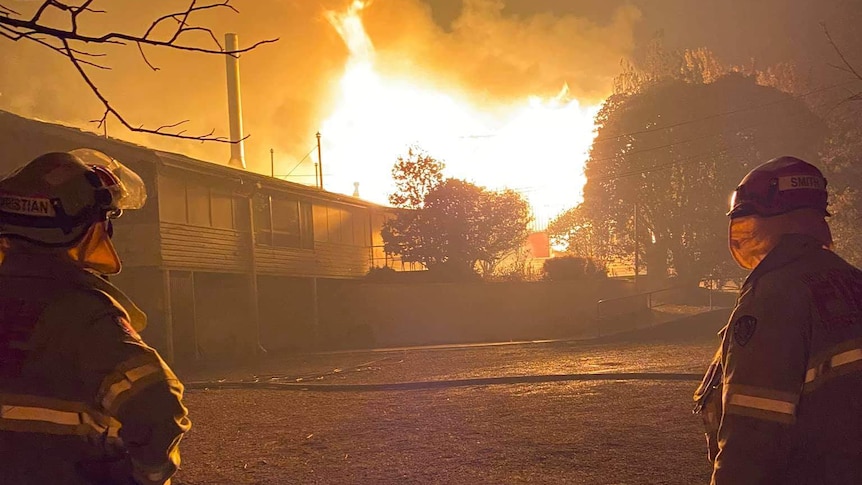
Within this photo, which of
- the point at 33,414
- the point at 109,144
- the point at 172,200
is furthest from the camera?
the point at 172,200

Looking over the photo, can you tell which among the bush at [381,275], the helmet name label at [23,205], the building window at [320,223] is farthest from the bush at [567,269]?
the helmet name label at [23,205]

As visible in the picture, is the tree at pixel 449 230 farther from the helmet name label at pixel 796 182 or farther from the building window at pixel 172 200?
the helmet name label at pixel 796 182

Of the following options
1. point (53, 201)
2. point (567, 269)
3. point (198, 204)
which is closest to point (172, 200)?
point (198, 204)

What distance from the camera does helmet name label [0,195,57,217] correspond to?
207 centimetres

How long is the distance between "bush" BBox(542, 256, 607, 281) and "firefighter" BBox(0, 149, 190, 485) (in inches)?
1170

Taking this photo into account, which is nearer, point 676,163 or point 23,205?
point 23,205

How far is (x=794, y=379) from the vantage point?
1966 millimetres

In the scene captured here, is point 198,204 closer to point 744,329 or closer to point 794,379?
point 744,329

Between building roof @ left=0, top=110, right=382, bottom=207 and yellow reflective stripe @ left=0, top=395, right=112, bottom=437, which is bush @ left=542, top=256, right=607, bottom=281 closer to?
building roof @ left=0, top=110, right=382, bottom=207

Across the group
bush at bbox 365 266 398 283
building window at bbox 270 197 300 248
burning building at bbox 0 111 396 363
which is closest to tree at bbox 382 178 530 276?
bush at bbox 365 266 398 283

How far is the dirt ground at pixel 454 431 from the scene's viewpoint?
6.49m

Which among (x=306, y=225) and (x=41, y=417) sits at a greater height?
(x=306, y=225)

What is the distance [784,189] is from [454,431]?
258 inches

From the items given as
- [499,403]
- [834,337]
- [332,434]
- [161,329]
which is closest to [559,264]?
[161,329]
